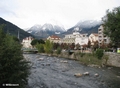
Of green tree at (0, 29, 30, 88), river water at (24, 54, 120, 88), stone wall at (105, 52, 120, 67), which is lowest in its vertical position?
river water at (24, 54, 120, 88)

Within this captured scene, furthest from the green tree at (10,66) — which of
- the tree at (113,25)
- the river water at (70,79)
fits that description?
the tree at (113,25)

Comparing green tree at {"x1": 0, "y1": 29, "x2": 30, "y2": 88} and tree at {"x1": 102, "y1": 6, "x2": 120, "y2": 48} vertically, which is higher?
tree at {"x1": 102, "y1": 6, "x2": 120, "y2": 48}

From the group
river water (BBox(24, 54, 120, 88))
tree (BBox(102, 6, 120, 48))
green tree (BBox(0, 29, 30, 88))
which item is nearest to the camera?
green tree (BBox(0, 29, 30, 88))

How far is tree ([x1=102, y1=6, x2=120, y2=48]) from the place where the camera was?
147 ft

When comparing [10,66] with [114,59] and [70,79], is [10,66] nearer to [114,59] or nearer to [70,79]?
[70,79]

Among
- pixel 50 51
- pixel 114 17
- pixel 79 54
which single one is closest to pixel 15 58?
pixel 114 17

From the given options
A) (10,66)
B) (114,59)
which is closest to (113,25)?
(114,59)

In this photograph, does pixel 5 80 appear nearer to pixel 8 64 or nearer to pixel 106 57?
pixel 8 64

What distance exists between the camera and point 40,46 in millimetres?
104812

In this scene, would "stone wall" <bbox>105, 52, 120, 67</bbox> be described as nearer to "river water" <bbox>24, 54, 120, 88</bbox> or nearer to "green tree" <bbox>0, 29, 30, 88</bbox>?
"river water" <bbox>24, 54, 120, 88</bbox>

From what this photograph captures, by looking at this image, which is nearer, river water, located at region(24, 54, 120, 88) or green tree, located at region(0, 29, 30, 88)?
green tree, located at region(0, 29, 30, 88)

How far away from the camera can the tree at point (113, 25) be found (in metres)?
44.9

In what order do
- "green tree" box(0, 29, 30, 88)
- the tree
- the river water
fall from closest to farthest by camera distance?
"green tree" box(0, 29, 30, 88) < the river water < the tree

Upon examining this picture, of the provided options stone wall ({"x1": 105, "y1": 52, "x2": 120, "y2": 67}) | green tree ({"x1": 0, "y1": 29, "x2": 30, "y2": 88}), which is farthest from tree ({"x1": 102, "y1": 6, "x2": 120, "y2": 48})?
green tree ({"x1": 0, "y1": 29, "x2": 30, "y2": 88})
